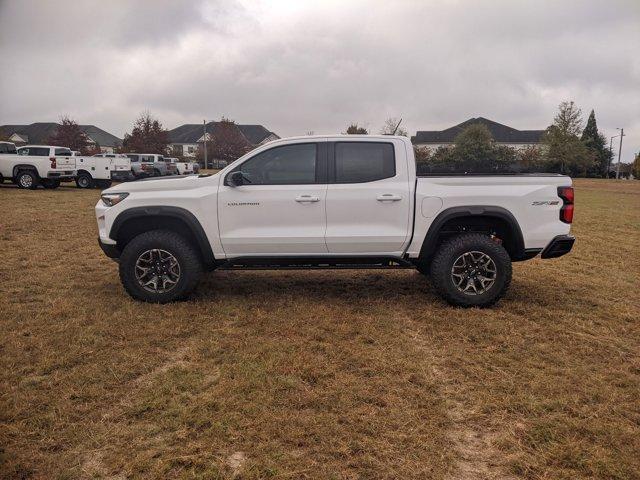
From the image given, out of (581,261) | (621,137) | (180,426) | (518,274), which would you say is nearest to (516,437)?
(180,426)

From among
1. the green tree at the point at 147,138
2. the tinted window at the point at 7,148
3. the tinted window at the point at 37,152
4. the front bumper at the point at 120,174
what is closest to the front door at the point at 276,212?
the tinted window at the point at 37,152

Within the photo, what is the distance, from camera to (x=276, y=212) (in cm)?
480

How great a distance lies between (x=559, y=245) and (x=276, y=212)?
3024mm

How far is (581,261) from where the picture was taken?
749 cm

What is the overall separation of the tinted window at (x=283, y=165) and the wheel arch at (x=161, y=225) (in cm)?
78

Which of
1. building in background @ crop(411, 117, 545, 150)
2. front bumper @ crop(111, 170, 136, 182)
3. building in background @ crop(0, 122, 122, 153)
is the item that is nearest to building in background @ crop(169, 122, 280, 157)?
building in background @ crop(0, 122, 122, 153)

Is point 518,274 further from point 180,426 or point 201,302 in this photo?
point 180,426

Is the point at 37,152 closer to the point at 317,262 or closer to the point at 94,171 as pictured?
the point at 94,171

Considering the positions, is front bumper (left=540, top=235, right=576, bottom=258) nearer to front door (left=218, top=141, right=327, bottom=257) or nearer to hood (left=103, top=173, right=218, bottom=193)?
front door (left=218, top=141, right=327, bottom=257)

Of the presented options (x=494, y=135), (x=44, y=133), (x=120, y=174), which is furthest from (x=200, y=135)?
(x=120, y=174)

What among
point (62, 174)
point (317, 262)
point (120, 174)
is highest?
point (120, 174)

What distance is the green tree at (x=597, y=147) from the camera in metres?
62.2

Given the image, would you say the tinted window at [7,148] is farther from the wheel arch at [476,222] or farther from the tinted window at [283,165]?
the wheel arch at [476,222]

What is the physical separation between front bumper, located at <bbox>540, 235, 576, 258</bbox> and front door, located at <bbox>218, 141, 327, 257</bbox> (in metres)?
2.40
